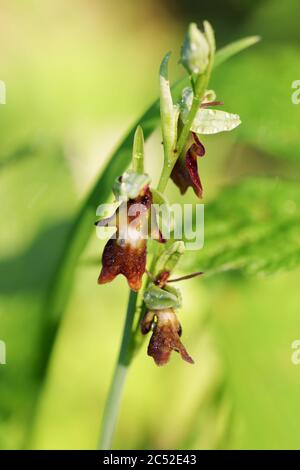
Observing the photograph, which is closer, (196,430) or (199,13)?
(196,430)

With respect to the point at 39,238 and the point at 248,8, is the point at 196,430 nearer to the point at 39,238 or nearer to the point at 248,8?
the point at 39,238

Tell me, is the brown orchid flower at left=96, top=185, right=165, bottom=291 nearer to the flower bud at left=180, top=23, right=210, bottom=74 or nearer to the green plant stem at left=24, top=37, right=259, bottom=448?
the green plant stem at left=24, top=37, right=259, bottom=448

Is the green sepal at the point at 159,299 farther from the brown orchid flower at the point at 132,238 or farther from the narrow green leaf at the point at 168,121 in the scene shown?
the narrow green leaf at the point at 168,121

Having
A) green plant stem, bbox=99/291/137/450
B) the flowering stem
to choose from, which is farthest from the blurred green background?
the flowering stem

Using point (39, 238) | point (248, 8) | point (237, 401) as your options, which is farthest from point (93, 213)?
point (248, 8)

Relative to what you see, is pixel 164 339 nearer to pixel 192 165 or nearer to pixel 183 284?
pixel 192 165
